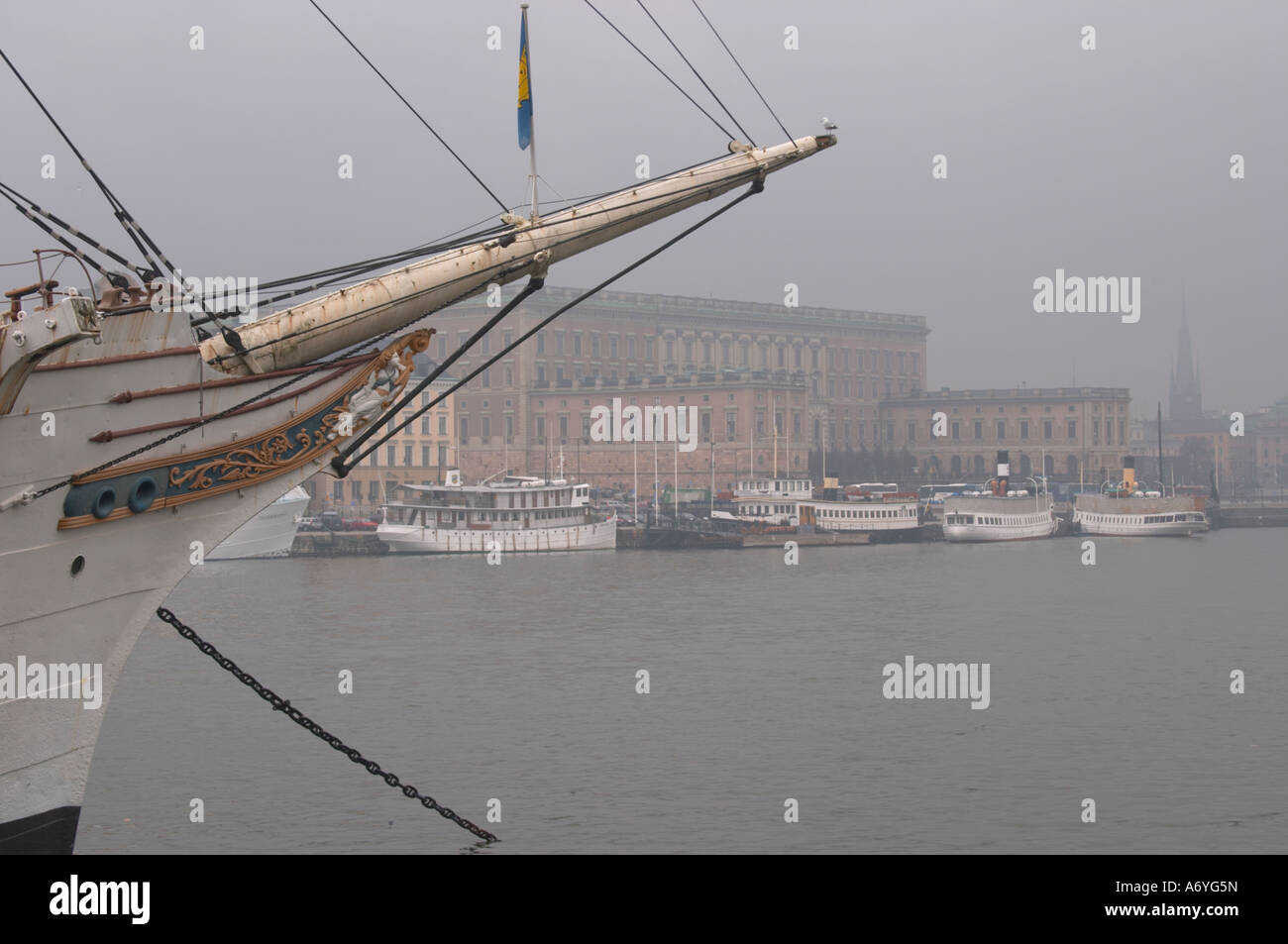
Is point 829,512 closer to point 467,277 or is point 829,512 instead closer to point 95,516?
point 467,277

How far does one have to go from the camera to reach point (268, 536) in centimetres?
8069

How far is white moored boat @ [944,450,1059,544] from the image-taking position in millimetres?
103938

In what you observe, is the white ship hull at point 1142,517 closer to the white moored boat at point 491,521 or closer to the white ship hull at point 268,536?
the white moored boat at point 491,521

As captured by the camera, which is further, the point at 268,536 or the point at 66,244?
the point at 268,536

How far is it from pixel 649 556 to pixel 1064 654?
1823 inches

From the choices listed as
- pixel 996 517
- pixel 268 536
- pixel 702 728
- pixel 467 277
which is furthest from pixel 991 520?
pixel 467 277

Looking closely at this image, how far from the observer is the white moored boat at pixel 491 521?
8900 cm

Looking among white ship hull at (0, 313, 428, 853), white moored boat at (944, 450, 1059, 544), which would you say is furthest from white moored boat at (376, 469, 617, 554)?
white ship hull at (0, 313, 428, 853)

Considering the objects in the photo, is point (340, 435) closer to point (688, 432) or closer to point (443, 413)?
point (443, 413)

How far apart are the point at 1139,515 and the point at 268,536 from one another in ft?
195

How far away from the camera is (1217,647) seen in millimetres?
41812

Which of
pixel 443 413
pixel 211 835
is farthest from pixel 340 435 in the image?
pixel 443 413

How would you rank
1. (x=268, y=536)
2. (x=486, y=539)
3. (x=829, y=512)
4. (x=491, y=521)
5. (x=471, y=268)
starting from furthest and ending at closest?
(x=829, y=512), (x=491, y=521), (x=486, y=539), (x=268, y=536), (x=471, y=268)
